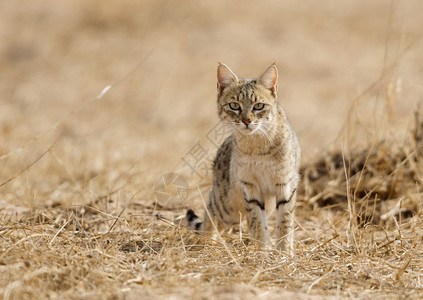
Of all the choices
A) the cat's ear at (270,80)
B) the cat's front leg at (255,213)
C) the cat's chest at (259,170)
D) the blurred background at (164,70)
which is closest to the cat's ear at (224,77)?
the cat's ear at (270,80)

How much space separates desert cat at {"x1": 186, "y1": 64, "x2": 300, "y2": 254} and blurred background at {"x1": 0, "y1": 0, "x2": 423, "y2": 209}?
157cm

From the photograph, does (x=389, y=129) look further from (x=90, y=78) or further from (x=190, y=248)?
(x=90, y=78)

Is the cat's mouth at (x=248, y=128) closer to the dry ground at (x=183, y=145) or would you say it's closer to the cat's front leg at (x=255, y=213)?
the cat's front leg at (x=255, y=213)

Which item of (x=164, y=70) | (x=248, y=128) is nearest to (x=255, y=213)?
(x=248, y=128)

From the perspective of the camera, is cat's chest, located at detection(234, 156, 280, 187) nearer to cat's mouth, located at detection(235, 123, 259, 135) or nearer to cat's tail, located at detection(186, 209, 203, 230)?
cat's mouth, located at detection(235, 123, 259, 135)

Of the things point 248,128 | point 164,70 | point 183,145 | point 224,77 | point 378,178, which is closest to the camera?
point 248,128

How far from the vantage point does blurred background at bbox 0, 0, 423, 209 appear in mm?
6637

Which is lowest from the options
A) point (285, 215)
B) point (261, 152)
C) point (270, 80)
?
point (285, 215)

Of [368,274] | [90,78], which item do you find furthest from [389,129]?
[90,78]

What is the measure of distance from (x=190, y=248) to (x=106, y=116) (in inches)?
223

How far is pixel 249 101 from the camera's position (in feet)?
11.8

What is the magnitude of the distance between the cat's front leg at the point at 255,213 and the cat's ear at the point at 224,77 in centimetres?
76

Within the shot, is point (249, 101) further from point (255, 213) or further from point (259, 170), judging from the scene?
point (255, 213)

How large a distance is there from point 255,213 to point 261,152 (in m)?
0.44
